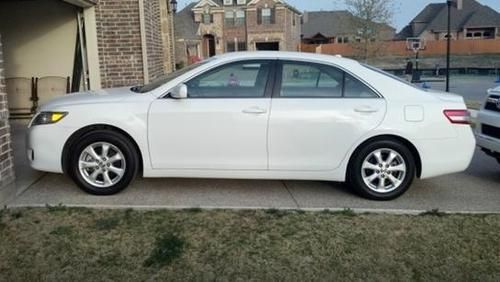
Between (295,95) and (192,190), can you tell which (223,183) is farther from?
(295,95)

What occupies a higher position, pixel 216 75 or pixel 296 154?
pixel 216 75

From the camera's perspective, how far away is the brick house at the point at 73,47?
936 cm

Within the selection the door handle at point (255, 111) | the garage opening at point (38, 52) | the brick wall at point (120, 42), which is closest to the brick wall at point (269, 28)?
the garage opening at point (38, 52)

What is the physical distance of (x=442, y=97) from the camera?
5.17 meters

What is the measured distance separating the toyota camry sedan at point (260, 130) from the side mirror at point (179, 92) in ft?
0.04

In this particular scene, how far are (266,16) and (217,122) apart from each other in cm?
4945

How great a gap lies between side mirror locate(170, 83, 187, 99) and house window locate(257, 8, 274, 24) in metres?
49.0

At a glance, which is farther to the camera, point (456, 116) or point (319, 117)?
point (456, 116)

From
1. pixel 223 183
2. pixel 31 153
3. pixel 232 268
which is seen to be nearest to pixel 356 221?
pixel 232 268

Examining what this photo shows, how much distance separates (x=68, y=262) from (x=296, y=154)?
246 cm

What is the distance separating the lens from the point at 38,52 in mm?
10477

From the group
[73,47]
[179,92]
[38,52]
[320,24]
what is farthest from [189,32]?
[179,92]

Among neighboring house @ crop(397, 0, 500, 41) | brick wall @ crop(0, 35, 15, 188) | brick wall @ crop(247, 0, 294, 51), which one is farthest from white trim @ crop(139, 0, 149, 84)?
neighboring house @ crop(397, 0, 500, 41)

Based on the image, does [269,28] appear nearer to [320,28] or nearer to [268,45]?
[268,45]
